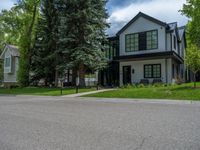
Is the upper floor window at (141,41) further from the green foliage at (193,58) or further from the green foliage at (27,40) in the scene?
the green foliage at (27,40)

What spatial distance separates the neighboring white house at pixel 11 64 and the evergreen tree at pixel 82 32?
59.5 feet

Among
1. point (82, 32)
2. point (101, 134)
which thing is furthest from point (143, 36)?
point (101, 134)

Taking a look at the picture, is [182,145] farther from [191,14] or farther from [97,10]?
[97,10]

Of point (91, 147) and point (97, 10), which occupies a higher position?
point (97, 10)

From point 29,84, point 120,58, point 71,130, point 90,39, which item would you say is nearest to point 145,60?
point 120,58

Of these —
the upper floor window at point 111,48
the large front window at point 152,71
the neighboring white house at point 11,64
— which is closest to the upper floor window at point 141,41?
the large front window at point 152,71

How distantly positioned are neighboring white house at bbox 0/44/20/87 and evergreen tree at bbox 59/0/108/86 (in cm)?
1814

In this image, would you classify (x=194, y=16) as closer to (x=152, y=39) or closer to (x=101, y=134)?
(x=152, y=39)

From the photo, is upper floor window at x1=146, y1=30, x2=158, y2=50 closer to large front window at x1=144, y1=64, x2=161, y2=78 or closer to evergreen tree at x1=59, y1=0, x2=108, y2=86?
large front window at x1=144, y1=64, x2=161, y2=78

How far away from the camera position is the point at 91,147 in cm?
519

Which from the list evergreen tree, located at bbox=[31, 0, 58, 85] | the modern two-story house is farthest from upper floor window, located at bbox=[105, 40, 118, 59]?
evergreen tree, located at bbox=[31, 0, 58, 85]

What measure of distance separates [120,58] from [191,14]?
30.1ft

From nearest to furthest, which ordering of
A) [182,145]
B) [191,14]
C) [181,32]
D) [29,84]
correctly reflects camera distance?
[182,145]
[191,14]
[29,84]
[181,32]

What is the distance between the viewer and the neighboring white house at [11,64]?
1670 inches
